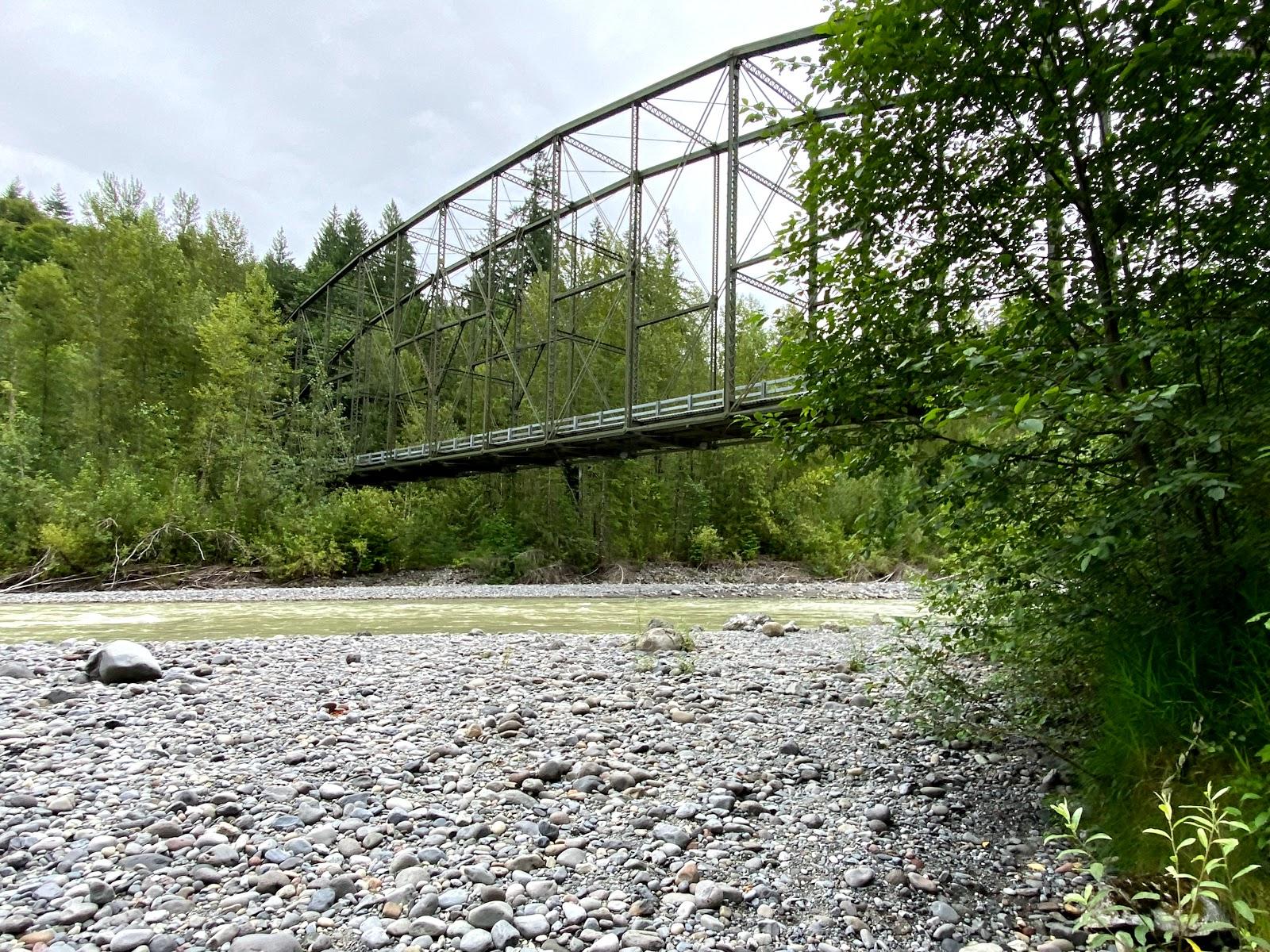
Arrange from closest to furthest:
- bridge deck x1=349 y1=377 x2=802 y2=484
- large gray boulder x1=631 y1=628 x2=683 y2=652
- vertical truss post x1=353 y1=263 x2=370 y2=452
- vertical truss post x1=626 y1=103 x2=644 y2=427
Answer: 1. large gray boulder x1=631 y1=628 x2=683 y2=652
2. bridge deck x1=349 y1=377 x2=802 y2=484
3. vertical truss post x1=626 y1=103 x2=644 y2=427
4. vertical truss post x1=353 y1=263 x2=370 y2=452

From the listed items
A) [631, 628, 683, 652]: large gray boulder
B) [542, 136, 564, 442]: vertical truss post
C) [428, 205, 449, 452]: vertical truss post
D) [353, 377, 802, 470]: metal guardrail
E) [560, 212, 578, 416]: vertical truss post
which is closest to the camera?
[631, 628, 683, 652]: large gray boulder

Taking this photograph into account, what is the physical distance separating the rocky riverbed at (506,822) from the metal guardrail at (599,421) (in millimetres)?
7390

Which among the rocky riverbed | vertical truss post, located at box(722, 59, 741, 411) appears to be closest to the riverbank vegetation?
the rocky riverbed

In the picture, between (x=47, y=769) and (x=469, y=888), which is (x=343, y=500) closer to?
(x=47, y=769)

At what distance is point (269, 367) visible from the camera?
71.6 feet

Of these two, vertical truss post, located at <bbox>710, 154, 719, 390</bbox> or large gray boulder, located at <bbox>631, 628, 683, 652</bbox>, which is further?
vertical truss post, located at <bbox>710, 154, 719, 390</bbox>

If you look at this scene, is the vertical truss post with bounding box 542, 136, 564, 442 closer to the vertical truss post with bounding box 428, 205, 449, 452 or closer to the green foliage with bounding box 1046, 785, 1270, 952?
the vertical truss post with bounding box 428, 205, 449, 452

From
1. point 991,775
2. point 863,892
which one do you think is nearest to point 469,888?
point 863,892

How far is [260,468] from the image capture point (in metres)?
20.1

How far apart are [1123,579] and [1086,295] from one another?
104 centimetres

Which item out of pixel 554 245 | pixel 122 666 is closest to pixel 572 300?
pixel 554 245

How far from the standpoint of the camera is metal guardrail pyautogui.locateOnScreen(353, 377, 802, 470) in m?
14.4

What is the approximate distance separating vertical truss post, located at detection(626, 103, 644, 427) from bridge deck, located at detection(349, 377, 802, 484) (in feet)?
4.05

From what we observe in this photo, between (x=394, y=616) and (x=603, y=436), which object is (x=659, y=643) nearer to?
(x=394, y=616)
